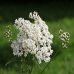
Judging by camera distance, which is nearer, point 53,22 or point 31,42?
point 31,42

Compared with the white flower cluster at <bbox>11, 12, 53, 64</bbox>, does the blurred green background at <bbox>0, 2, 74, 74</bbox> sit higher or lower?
higher

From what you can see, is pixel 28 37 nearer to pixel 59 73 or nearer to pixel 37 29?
pixel 37 29

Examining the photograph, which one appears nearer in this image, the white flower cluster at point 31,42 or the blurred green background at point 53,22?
the white flower cluster at point 31,42

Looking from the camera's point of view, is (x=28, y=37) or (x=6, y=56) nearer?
(x=28, y=37)

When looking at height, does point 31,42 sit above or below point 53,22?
below

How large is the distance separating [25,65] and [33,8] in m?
11.1

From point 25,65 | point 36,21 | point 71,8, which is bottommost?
point 25,65

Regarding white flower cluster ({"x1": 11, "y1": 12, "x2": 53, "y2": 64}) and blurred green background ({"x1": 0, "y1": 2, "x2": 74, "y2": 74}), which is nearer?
white flower cluster ({"x1": 11, "y1": 12, "x2": 53, "y2": 64})

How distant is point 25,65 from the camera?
4.55m

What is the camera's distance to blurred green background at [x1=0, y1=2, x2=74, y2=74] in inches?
343

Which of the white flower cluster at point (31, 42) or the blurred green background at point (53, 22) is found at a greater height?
the blurred green background at point (53, 22)

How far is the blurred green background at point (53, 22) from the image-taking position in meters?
8.70

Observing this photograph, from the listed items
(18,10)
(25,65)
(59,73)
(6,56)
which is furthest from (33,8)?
(25,65)

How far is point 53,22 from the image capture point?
43.3 feet
